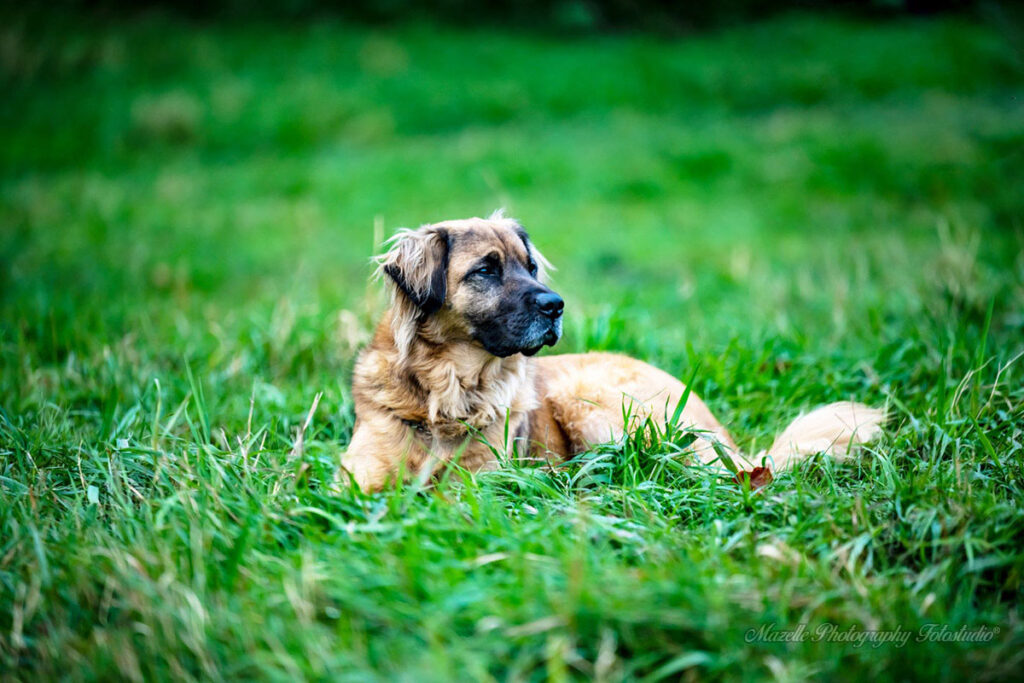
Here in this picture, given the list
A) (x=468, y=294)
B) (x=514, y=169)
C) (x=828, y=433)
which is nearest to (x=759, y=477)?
(x=828, y=433)

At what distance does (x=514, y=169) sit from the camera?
10.9 metres

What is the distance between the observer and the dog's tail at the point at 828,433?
310 cm

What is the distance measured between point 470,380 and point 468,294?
374mm

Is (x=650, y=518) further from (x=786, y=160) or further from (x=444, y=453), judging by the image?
(x=786, y=160)

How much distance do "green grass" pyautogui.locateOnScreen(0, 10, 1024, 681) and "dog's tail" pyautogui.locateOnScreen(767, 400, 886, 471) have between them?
11cm

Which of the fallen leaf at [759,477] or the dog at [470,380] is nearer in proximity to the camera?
the fallen leaf at [759,477]

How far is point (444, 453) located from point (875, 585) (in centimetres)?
168

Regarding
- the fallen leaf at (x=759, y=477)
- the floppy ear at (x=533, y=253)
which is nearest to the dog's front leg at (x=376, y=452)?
the floppy ear at (x=533, y=253)

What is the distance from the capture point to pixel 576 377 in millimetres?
3771

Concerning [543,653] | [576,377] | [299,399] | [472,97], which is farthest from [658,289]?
[472,97]

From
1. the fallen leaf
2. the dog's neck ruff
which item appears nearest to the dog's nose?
the dog's neck ruff

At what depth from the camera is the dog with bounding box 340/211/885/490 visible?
10.5ft

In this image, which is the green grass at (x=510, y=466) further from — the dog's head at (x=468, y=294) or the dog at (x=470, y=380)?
the dog's head at (x=468, y=294)

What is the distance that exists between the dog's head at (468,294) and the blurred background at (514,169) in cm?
130
